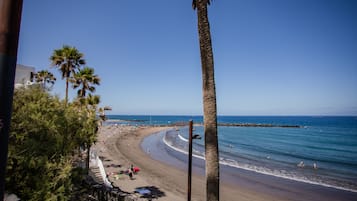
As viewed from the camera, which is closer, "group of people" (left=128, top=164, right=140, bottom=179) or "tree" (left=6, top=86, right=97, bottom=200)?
"tree" (left=6, top=86, right=97, bottom=200)

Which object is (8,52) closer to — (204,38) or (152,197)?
(204,38)

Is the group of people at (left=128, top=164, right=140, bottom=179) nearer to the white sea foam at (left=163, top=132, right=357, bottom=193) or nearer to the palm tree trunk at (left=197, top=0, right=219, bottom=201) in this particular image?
the white sea foam at (left=163, top=132, right=357, bottom=193)

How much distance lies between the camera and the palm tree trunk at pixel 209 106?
22.9 feet

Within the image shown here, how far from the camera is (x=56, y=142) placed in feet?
23.2

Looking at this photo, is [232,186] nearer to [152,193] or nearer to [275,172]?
[152,193]

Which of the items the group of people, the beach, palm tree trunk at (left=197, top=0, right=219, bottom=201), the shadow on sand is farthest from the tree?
the group of people

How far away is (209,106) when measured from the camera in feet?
23.4

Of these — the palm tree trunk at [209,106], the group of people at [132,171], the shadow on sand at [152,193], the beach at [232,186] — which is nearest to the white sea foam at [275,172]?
the beach at [232,186]

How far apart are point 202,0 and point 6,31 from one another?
679 centimetres

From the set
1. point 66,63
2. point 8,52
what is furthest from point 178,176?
point 8,52

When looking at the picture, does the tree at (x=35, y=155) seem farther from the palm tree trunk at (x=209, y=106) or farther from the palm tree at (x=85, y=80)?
the palm tree at (x=85, y=80)

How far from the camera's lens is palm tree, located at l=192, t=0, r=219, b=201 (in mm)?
6973

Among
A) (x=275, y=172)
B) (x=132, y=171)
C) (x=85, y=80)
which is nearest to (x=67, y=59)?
(x=85, y=80)

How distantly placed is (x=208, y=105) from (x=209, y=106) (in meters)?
0.05
